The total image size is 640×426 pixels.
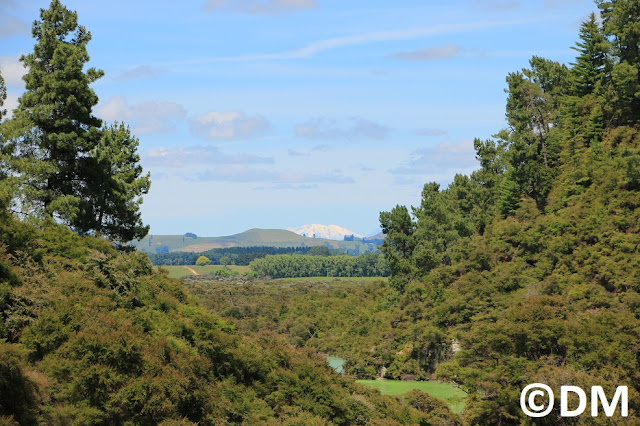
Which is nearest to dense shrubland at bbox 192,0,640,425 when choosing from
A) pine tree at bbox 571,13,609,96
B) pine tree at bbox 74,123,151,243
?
pine tree at bbox 571,13,609,96

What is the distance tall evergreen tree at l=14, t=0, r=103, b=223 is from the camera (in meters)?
41.0

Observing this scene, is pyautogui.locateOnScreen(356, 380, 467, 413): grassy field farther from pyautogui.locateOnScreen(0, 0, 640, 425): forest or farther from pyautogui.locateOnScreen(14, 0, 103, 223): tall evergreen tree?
pyautogui.locateOnScreen(14, 0, 103, 223): tall evergreen tree

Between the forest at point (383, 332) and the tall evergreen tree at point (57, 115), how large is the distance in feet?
0.39

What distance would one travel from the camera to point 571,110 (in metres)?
84.7

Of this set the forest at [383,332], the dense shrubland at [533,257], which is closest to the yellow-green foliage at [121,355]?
the forest at [383,332]

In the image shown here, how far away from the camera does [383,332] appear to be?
104688mm

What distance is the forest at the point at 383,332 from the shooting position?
3164cm

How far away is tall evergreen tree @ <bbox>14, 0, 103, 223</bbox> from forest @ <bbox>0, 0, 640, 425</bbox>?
4.7 inches

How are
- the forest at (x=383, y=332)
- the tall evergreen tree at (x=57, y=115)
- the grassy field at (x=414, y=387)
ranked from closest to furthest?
the forest at (x=383, y=332)
the tall evergreen tree at (x=57, y=115)
the grassy field at (x=414, y=387)

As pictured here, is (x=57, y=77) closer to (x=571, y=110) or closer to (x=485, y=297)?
(x=485, y=297)

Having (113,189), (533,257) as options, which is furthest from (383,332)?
(113,189)

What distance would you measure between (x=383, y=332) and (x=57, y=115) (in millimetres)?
70687

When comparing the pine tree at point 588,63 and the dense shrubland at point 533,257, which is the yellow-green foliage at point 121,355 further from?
the pine tree at point 588,63

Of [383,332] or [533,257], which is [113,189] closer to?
[533,257]
